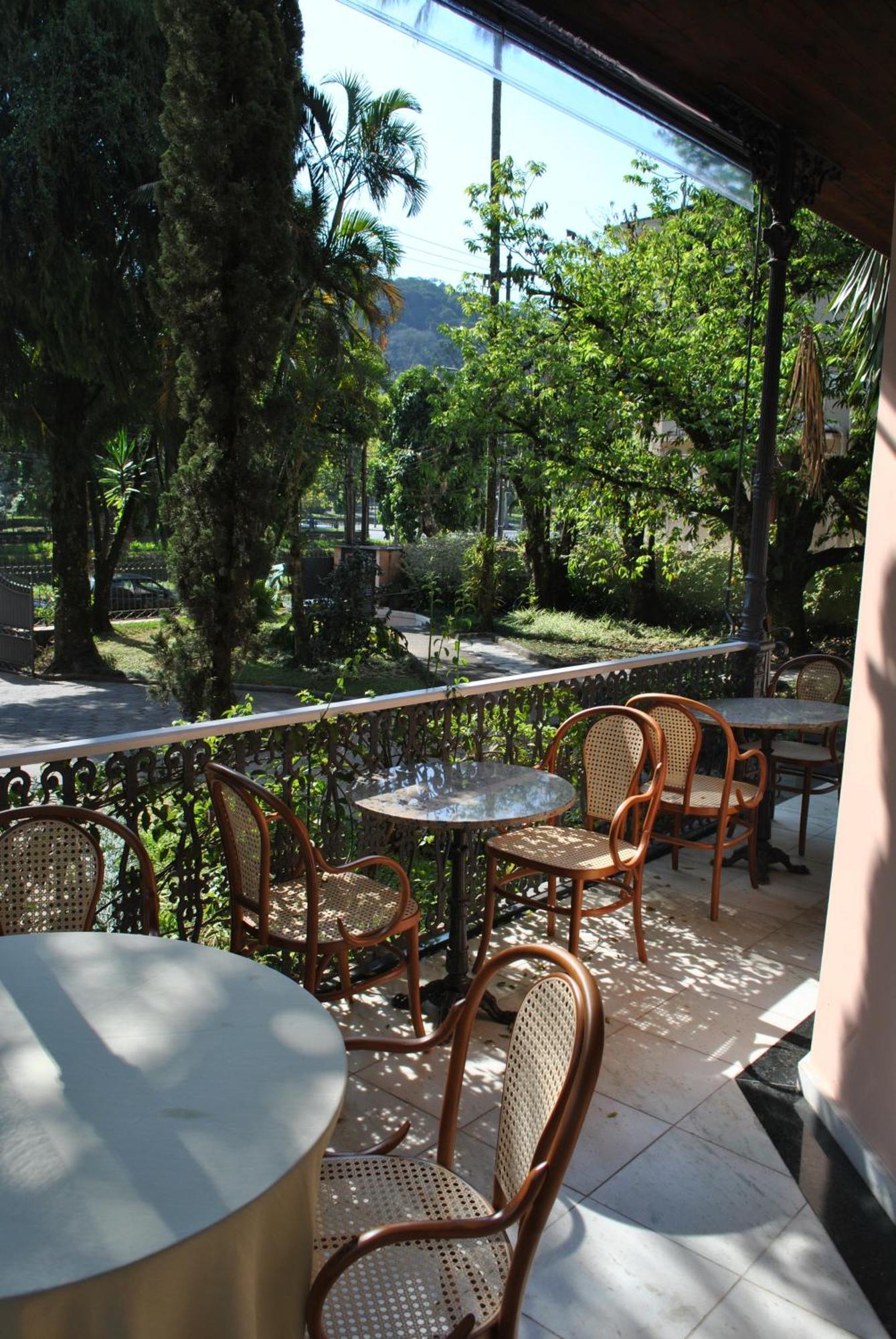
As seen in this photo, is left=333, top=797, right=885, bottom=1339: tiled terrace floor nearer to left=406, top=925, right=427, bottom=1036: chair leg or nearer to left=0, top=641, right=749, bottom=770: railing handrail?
left=406, top=925, right=427, bottom=1036: chair leg

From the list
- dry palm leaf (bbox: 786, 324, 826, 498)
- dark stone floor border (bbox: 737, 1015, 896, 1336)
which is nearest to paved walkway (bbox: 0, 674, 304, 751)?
dry palm leaf (bbox: 786, 324, 826, 498)

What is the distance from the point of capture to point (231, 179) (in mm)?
9141

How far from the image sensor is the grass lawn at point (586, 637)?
15656mm

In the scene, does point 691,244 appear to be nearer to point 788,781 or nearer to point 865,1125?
point 788,781

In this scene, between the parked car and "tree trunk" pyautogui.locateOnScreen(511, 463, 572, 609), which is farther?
the parked car

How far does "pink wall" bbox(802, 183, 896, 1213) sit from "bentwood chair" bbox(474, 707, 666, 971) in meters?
0.83

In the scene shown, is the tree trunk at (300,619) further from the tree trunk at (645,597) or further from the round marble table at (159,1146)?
the round marble table at (159,1146)

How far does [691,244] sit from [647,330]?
1.07 metres

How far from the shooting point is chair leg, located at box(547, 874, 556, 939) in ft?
11.5

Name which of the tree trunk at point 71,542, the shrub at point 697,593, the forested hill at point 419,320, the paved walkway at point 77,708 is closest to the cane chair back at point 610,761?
the paved walkway at point 77,708

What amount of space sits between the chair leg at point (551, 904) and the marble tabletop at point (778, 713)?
3.98ft

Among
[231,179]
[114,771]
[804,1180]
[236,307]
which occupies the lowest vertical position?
[804,1180]

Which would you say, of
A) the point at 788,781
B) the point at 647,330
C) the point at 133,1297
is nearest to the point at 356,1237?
the point at 133,1297

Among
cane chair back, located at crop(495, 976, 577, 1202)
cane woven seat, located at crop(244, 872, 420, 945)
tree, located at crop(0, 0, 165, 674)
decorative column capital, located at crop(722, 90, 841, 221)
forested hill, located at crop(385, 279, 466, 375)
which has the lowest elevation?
cane woven seat, located at crop(244, 872, 420, 945)
